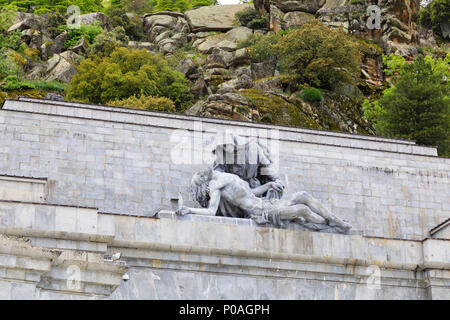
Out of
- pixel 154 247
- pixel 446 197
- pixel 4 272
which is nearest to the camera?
pixel 4 272

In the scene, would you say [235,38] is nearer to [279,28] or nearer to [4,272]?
[279,28]

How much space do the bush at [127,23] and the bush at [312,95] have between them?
90.4ft

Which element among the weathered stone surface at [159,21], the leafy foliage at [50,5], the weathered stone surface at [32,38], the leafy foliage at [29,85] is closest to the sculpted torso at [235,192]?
the leafy foliage at [29,85]

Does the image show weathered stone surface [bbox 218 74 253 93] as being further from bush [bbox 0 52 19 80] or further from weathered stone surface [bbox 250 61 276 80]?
bush [bbox 0 52 19 80]

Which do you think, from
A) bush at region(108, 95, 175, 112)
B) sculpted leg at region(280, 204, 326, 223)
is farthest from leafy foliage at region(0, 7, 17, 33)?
sculpted leg at region(280, 204, 326, 223)

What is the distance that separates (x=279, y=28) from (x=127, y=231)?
1892 inches

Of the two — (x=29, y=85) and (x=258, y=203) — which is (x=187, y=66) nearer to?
(x=29, y=85)

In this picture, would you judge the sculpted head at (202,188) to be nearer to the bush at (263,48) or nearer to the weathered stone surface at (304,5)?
the bush at (263,48)

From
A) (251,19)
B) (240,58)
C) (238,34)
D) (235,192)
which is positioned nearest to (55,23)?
(238,34)

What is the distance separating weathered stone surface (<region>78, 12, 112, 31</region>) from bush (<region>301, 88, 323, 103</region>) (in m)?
25.3

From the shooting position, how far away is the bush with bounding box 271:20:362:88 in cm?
5475

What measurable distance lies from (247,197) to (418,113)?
21082mm
